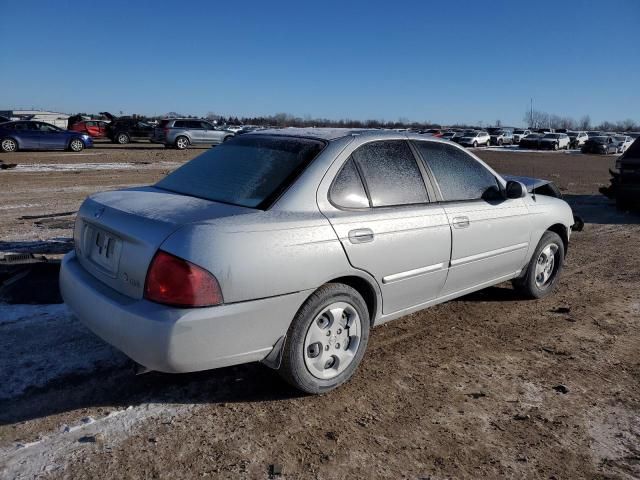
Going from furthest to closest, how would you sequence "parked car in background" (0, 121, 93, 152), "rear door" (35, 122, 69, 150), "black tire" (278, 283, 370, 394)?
"rear door" (35, 122, 69, 150) < "parked car in background" (0, 121, 93, 152) < "black tire" (278, 283, 370, 394)

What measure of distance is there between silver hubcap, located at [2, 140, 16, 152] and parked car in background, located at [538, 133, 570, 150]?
1517 inches

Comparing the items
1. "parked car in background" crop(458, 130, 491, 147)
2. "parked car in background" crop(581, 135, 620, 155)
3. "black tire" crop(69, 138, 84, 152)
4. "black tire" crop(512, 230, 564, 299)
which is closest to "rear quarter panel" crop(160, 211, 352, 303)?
"black tire" crop(512, 230, 564, 299)

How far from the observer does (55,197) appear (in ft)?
34.3

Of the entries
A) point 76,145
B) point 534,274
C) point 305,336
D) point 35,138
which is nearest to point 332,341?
point 305,336

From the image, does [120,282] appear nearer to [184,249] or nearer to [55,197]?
[184,249]

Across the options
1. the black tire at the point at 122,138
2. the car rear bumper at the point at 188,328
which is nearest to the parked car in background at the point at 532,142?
the black tire at the point at 122,138

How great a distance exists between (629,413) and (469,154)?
2.29 meters

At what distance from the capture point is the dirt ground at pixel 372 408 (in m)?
2.65

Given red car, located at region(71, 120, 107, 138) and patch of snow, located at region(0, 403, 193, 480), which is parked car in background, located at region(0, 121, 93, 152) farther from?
patch of snow, located at region(0, 403, 193, 480)

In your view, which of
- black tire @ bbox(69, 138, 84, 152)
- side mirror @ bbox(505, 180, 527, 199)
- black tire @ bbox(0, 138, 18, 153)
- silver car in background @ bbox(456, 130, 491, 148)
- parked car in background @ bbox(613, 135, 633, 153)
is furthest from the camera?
silver car in background @ bbox(456, 130, 491, 148)

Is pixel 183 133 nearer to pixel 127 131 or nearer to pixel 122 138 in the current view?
pixel 127 131

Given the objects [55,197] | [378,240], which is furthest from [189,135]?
[378,240]

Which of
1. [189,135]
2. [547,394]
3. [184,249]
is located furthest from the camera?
[189,135]

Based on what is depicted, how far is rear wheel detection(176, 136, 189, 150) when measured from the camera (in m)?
27.2
